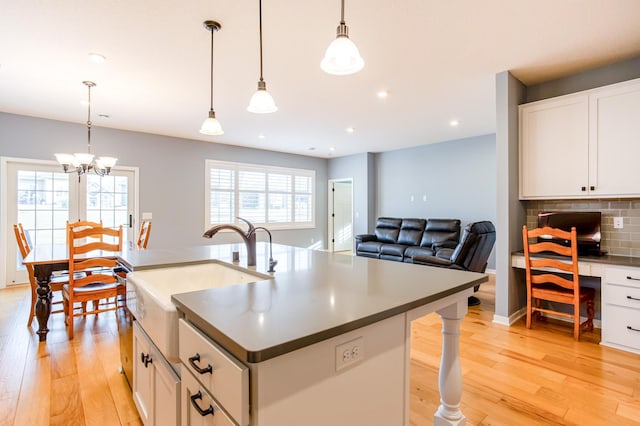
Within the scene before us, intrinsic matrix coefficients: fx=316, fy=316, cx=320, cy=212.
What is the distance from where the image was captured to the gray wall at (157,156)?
4.80 meters

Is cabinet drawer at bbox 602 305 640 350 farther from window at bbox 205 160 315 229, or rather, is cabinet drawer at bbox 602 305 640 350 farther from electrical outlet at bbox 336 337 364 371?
window at bbox 205 160 315 229

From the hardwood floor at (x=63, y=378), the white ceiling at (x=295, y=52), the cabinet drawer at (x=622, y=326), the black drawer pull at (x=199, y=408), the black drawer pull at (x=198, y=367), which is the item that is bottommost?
the hardwood floor at (x=63, y=378)

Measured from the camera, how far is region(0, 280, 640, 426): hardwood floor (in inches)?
72.4

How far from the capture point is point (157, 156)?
596 centimetres

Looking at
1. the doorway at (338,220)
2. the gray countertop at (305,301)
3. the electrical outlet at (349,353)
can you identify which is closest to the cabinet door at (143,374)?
the gray countertop at (305,301)

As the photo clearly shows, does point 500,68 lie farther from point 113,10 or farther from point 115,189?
point 115,189

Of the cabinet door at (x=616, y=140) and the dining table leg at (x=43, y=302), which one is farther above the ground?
the cabinet door at (x=616, y=140)

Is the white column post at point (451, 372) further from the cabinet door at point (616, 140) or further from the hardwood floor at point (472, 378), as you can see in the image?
the cabinet door at point (616, 140)

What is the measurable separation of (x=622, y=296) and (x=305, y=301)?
3068 mm

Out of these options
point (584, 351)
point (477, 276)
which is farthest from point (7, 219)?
point (584, 351)

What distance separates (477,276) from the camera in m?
1.61

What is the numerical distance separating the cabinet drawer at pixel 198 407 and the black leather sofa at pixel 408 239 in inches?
188

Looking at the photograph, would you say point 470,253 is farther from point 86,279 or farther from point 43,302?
point 43,302

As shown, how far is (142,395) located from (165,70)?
2932 millimetres
